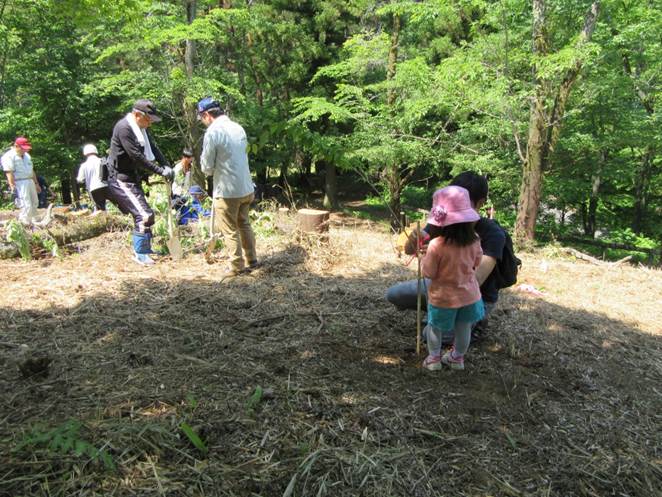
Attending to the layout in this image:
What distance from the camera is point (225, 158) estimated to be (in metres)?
4.48

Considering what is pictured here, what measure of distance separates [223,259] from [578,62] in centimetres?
687

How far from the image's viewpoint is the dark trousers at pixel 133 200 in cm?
492

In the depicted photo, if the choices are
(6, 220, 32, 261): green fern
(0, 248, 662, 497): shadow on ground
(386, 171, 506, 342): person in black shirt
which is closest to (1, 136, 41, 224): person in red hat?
(6, 220, 32, 261): green fern

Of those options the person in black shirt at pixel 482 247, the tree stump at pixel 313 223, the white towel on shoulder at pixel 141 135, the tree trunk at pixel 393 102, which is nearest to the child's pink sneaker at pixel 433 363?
the person in black shirt at pixel 482 247

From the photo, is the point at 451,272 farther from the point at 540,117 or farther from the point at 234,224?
the point at 540,117

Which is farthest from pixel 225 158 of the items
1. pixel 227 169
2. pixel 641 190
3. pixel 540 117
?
pixel 641 190

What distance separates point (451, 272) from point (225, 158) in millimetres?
2702

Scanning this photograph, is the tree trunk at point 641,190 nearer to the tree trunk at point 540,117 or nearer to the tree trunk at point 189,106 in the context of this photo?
the tree trunk at point 540,117

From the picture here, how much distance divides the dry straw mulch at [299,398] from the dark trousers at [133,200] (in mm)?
766

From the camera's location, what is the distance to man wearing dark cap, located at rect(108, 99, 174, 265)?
4770 millimetres

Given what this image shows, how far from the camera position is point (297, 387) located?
8.47 ft

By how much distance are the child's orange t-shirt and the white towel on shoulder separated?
3.48 metres

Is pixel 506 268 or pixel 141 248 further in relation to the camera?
pixel 141 248

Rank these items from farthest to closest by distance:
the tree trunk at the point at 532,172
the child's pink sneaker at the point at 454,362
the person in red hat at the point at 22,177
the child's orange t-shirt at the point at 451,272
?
the tree trunk at the point at 532,172, the person in red hat at the point at 22,177, the child's pink sneaker at the point at 454,362, the child's orange t-shirt at the point at 451,272
